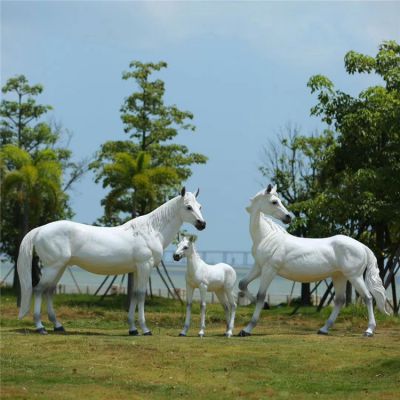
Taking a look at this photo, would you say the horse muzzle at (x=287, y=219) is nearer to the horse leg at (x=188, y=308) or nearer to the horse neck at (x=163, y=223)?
the horse neck at (x=163, y=223)

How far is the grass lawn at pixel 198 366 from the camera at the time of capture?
42.9ft

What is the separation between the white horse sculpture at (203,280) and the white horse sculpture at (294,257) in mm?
456

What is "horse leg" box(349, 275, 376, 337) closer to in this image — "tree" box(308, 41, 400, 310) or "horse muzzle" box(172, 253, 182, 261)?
"horse muzzle" box(172, 253, 182, 261)

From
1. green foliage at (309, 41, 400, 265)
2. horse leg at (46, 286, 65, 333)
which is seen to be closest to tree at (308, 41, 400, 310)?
green foliage at (309, 41, 400, 265)

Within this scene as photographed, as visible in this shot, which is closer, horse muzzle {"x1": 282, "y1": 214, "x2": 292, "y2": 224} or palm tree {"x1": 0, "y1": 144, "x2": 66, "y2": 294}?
horse muzzle {"x1": 282, "y1": 214, "x2": 292, "y2": 224}

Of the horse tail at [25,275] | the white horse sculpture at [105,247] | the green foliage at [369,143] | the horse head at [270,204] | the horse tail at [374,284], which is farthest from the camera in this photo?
the green foliage at [369,143]

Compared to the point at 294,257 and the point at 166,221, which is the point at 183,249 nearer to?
the point at 166,221

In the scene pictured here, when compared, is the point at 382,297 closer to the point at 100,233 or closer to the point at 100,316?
the point at 100,233

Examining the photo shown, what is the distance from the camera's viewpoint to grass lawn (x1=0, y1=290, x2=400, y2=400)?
13.1 metres

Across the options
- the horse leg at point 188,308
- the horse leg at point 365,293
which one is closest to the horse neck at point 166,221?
the horse leg at point 188,308

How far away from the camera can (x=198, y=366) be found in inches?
572

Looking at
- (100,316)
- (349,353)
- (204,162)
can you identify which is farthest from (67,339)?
(204,162)

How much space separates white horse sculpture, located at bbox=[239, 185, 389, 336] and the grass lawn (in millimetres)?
891

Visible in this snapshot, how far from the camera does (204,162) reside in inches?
1645
